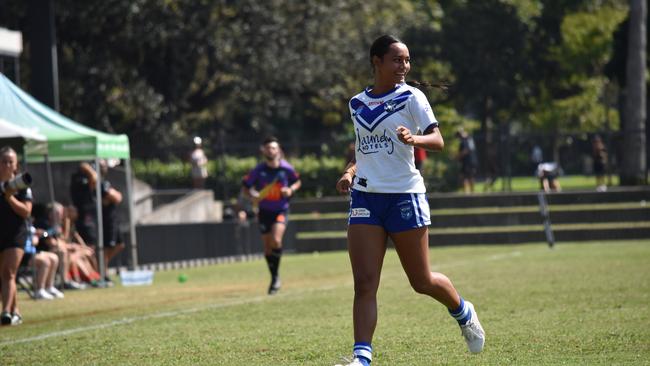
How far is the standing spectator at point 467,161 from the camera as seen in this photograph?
33.3 meters

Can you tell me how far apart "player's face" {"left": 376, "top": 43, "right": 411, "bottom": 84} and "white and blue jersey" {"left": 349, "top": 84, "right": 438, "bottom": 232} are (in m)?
0.09

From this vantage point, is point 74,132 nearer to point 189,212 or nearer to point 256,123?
point 189,212

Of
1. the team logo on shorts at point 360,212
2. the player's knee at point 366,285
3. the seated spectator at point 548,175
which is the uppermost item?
the team logo on shorts at point 360,212

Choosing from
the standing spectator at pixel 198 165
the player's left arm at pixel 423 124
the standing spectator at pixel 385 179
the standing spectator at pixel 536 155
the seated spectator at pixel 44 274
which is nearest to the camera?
the player's left arm at pixel 423 124

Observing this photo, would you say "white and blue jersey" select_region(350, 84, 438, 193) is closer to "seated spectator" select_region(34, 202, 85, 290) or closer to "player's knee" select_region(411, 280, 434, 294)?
"player's knee" select_region(411, 280, 434, 294)

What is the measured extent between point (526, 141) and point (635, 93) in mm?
4093

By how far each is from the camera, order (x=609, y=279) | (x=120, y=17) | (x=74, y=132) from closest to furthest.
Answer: (x=609, y=279)
(x=74, y=132)
(x=120, y=17)

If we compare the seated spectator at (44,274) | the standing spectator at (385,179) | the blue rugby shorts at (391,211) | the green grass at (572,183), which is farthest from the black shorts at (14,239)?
the green grass at (572,183)

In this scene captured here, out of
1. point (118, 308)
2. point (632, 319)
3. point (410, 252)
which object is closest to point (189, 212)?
point (118, 308)

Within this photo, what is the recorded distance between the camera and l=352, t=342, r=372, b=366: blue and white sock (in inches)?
303

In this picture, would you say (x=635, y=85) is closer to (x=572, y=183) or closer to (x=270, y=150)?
(x=572, y=183)

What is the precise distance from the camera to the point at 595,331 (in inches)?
412

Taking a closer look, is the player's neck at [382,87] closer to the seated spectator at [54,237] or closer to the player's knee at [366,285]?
the player's knee at [366,285]

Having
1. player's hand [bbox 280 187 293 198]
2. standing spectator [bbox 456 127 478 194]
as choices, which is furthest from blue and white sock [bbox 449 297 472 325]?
standing spectator [bbox 456 127 478 194]
